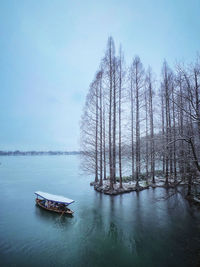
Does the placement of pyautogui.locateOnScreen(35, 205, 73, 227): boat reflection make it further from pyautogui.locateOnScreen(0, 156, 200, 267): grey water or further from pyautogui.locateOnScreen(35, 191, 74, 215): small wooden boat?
pyautogui.locateOnScreen(35, 191, 74, 215): small wooden boat

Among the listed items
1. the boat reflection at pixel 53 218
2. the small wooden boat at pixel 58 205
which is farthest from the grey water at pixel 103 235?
the small wooden boat at pixel 58 205

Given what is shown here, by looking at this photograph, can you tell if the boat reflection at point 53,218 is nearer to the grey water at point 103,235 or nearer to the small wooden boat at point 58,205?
the grey water at point 103,235

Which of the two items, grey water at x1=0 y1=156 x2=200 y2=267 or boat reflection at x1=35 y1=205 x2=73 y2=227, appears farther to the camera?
boat reflection at x1=35 y1=205 x2=73 y2=227

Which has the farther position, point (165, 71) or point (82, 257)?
point (165, 71)

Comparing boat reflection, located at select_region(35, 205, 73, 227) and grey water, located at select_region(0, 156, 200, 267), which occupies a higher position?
grey water, located at select_region(0, 156, 200, 267)

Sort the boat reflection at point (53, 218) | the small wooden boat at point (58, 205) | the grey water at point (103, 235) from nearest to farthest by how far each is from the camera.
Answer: the grey water at point (103, 235), the boat reflection at point (53, 218), the small wooden boat at point (58, 205)

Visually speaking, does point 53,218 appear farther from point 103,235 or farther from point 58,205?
point 103,235

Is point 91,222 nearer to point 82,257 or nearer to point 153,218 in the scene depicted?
point 82,257

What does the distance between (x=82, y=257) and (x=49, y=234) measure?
7.21ft

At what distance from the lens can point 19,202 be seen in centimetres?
1006

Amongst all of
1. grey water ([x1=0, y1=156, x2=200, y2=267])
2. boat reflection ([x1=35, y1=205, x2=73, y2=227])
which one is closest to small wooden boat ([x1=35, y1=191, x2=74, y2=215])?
boat reflection ([x1=35, y1=205, x2=73, y2=227])

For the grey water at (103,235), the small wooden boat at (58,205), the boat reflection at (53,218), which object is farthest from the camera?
the small wooden boat at (58,205)

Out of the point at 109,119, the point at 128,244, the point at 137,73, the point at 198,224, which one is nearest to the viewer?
the point at 128,244

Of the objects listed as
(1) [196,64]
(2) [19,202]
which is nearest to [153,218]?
(1) [196,64]
